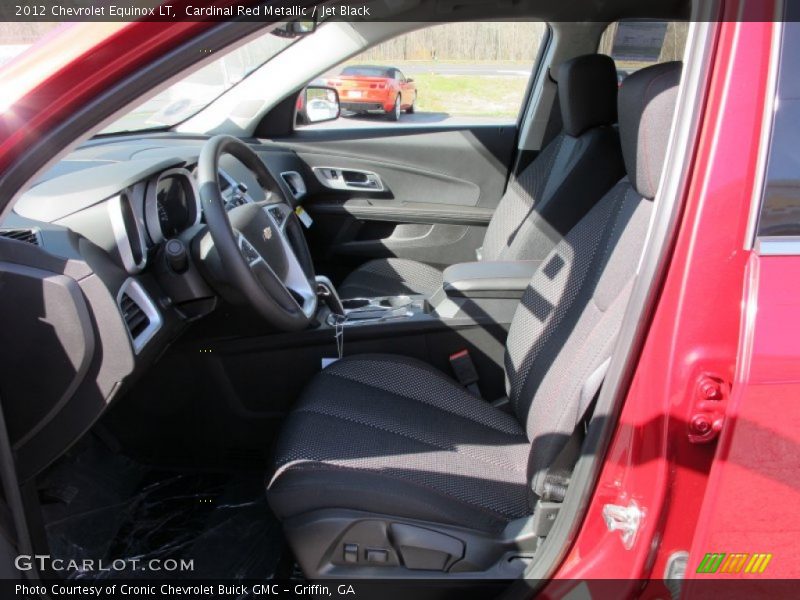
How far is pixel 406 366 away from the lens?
1885 mm

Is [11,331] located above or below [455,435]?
above

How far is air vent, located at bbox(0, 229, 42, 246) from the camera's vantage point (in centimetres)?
124

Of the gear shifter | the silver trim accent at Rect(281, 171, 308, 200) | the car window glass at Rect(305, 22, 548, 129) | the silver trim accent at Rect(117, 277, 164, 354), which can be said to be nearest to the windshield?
the car window glass at Rect(305, 22, 548, 129)

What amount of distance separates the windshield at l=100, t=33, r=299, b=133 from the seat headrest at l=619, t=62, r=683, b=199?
5.89 feet

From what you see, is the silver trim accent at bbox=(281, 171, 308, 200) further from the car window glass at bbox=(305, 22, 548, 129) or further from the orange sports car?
the orange sports car

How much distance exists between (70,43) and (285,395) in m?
1.28

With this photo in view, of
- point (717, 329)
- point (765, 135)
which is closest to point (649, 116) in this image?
point (765, 135)

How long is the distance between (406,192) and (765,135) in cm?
235

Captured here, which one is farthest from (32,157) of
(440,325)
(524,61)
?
(524,61)

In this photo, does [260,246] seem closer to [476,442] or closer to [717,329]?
[476,442]

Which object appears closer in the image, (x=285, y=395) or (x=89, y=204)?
(x=89, y=204)

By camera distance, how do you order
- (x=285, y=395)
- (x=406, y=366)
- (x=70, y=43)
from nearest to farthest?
(x=70, y=43) → (x=406, y=366) → (x=285, y=395)

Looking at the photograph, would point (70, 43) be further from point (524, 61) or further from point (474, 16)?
point (524, 61)

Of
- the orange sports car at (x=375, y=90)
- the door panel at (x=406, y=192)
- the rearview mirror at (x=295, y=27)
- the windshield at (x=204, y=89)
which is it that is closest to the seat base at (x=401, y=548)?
the rearview mirror at (x=295, y=27)
